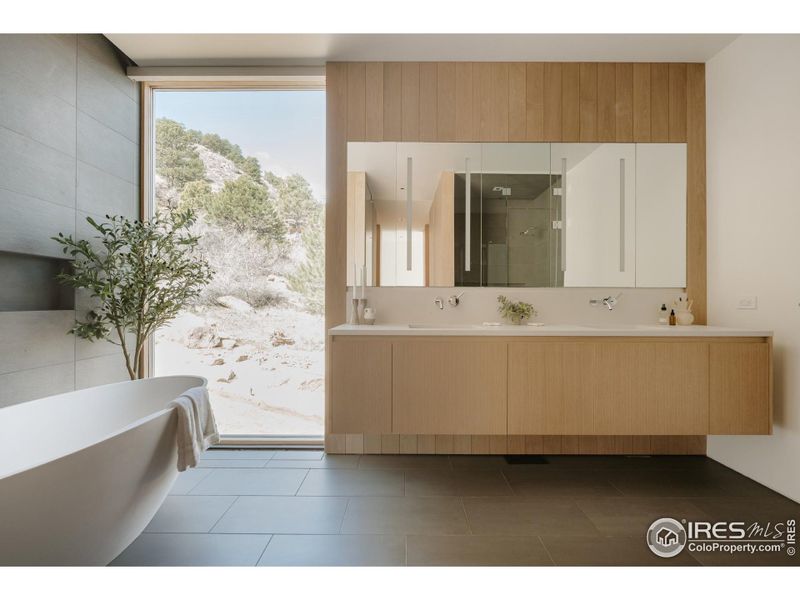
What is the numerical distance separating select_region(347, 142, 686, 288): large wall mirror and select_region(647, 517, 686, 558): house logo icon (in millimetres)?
1583

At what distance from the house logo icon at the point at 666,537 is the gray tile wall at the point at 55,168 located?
3138mm

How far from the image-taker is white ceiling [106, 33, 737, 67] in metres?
2.96

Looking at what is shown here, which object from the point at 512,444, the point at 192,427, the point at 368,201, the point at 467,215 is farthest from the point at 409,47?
the point at 512,444

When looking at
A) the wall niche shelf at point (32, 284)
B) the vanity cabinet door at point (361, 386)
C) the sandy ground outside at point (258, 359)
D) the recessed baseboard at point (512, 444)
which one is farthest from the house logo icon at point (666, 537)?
the wall niche shelf at point (32, 284)

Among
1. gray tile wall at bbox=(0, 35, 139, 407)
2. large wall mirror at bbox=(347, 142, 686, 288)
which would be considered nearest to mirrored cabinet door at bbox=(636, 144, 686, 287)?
large wall mirror at bbox=(347, 142, 686, 288)

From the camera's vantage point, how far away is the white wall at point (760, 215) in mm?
2512

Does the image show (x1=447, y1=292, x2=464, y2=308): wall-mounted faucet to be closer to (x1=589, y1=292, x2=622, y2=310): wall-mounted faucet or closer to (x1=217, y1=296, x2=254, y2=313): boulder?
(x1=589, y1=292, x2=622, y2=310): wall-mounted faucet

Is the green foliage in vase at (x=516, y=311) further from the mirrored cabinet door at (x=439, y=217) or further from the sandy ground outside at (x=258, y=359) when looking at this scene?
the sandy ground outside at (x=258, y=359)

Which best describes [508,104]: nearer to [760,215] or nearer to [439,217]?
[439,217]

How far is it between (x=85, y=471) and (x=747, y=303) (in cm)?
343

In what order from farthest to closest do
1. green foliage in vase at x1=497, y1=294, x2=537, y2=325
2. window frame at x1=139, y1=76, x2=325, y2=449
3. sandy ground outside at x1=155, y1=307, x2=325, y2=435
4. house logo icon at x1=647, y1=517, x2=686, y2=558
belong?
1. sandy ground outside at x1=155, y1=307, x2=325, y2=435
2. window frame at x1=139, y1=76, x2=325, y2=449
3. green foliage in vase at x1=497, y1=294, x2=537, y2=325
4. house logo icon at x1=647, y1=517, x2=686, y2=558

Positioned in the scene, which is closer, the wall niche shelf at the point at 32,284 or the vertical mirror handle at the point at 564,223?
the wall niche shelf at the point at 32,284

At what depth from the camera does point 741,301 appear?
288 cm

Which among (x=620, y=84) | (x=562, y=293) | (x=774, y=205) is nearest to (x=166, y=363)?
(x=562, y=293)
